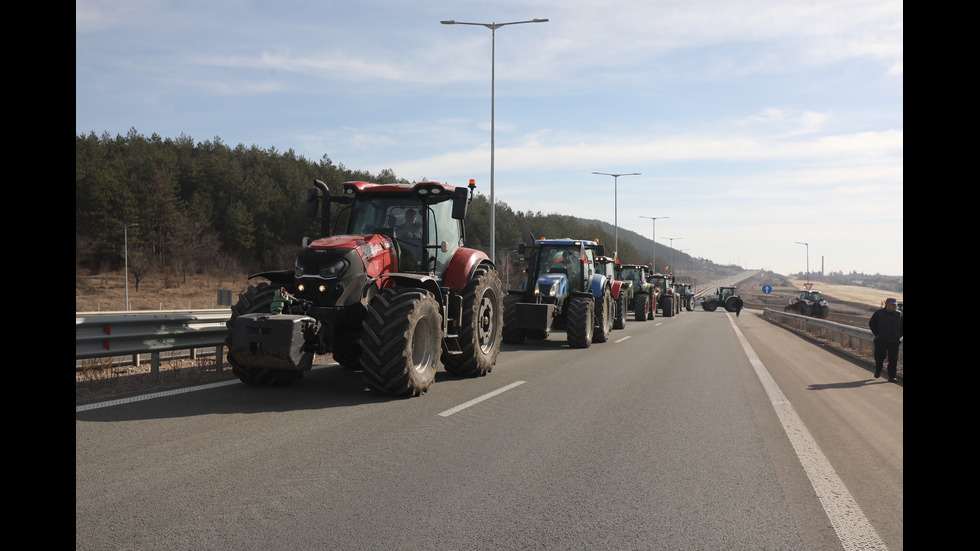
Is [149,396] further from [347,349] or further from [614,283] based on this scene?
[614,283]

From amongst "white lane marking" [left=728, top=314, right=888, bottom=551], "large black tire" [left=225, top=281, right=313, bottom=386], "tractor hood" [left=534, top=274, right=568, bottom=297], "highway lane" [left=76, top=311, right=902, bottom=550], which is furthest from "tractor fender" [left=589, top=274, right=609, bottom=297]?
"large black tire" [left=225, top=281, right=313, bottom=386]

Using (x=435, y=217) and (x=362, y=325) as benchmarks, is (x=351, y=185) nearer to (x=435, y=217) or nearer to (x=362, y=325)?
(x=435, y=217)

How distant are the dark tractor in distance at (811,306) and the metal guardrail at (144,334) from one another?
1487 inches

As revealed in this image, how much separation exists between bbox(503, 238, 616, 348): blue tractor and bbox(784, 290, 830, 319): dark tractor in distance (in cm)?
2688

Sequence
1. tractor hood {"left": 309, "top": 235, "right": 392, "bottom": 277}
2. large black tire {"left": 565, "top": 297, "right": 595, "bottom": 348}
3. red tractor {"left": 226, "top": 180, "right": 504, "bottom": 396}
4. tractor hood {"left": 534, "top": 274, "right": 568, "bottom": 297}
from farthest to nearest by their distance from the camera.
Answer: tractor hood {"left": 534, "top": 274, "right": 568, "bottom": 297} < large black tire {"left": 565, "top": 297, "right": 595, "bottom": 348} < tractor hood {"left": 309, "top": 235, "right": 392, "bottom": 277} < red tractor {"left": 226, "top": 180, "right": 504, "bottom": 396}

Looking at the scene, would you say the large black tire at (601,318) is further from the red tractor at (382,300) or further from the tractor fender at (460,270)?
the tractor fender at (460,270)

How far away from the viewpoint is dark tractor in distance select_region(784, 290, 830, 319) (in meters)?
41.7

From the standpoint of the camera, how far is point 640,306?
32.9 m

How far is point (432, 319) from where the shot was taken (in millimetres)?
8430

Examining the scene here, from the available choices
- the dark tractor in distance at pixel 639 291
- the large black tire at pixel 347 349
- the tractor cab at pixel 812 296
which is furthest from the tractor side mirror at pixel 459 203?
the tractor cab at pixel 812 296

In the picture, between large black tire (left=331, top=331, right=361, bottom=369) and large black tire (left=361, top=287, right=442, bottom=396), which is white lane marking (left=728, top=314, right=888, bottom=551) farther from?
large black tire (left=331, top=331, right=361, bottom=369)

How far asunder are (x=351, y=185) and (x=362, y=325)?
7.42 ft
